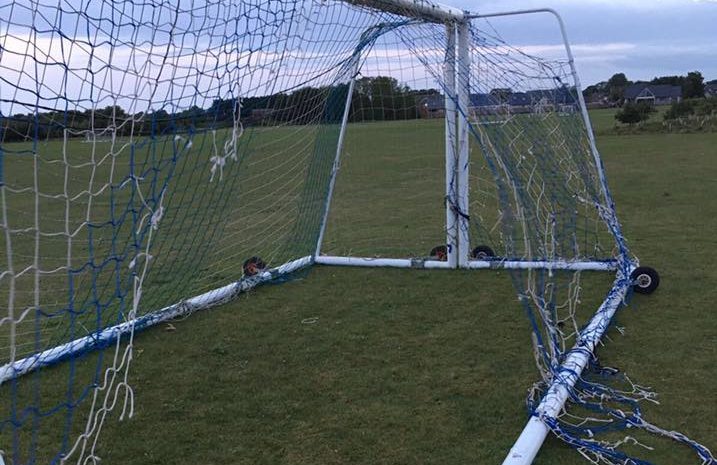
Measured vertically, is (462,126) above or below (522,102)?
below

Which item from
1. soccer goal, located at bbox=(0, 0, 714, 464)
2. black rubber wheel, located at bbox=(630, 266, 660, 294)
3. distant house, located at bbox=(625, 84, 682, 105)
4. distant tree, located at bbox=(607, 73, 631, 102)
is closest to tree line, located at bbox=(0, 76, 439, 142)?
soccer goal, located at bbox=(0, 0, 714, 464)

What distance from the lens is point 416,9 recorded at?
5168 mm

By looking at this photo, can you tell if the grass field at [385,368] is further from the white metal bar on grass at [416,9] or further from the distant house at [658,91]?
the distant house at [658,91]

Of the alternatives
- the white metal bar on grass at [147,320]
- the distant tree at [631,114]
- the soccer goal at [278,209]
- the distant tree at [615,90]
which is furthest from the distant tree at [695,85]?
the white metal bar on grass at [147,320]

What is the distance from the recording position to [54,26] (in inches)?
106

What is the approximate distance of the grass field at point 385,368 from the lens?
10.7ft

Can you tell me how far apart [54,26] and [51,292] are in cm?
380

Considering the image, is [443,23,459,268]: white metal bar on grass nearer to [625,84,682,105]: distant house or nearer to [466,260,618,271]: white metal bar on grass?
[466,260,618,271]: white metal bar on grass

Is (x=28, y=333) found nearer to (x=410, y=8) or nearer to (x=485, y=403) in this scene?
(x=485, y=403)

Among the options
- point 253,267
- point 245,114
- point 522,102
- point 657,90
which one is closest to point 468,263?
point 522,102

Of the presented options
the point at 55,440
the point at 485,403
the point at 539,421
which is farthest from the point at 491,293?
the point at 55,440

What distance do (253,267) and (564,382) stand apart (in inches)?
129

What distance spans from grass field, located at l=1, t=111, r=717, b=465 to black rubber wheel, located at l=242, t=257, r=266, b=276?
0.23 metres

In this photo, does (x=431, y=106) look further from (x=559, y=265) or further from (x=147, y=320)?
(x=147, y=320)
